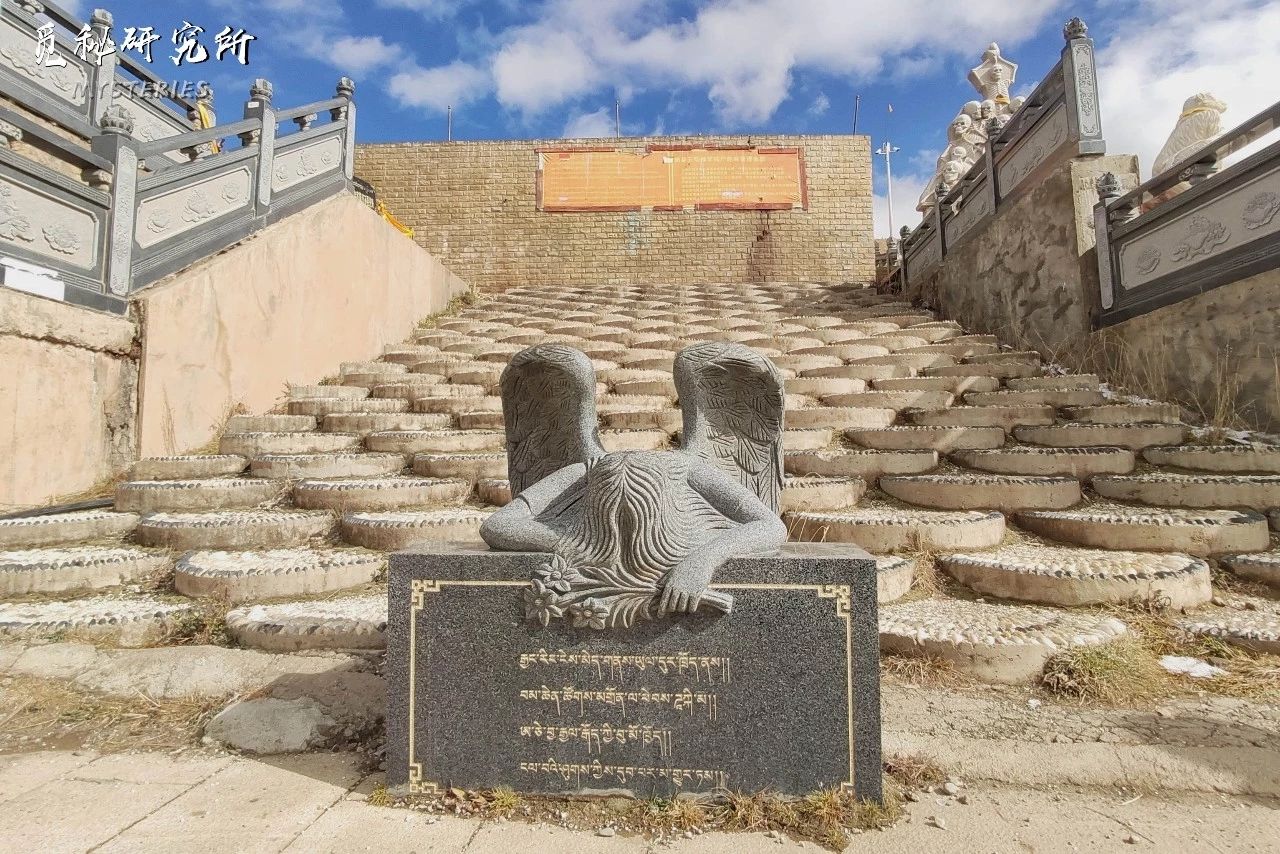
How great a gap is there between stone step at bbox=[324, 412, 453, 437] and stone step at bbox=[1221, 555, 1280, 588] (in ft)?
16.0

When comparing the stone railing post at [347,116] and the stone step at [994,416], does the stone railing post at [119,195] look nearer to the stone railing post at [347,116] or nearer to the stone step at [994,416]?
the stone railing post at [347,116]

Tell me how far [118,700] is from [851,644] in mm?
2610

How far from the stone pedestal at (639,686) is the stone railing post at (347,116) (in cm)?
667

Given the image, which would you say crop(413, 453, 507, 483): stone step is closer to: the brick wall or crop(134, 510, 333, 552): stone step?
crop(134, 510, 333, 552): stone step

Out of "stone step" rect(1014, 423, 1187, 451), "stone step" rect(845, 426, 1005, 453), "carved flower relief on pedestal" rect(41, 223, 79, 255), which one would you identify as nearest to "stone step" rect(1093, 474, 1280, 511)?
"stone step" rect(1014, 423, 1187, 451)

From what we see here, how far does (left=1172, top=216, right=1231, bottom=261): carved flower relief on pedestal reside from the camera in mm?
4516

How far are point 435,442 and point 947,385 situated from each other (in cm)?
418

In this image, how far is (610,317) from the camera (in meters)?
8.34

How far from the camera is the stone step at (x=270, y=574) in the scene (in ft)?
9.77

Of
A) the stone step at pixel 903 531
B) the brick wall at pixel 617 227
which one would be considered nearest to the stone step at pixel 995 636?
the stone step at pixel 903 531

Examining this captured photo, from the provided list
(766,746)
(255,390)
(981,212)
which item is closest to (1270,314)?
(981,212)

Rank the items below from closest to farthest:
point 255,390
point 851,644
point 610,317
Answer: point 851,644 < point 255,390 < point 610,317

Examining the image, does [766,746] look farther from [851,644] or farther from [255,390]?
[255,390]

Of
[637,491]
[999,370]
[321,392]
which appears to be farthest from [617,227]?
[637,491]
